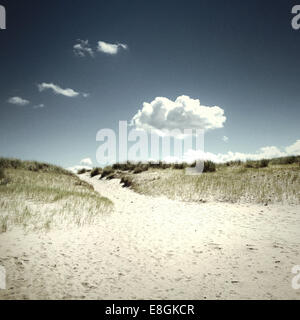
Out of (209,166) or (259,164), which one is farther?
(259,164)

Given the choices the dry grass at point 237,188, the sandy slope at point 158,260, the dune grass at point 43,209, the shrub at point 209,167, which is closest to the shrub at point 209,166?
the shrub at point 209,167

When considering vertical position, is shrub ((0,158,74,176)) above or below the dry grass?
above

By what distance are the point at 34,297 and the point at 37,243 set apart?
7.49ft

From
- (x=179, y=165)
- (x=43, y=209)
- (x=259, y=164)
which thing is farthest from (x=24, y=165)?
(x=259, y=164)

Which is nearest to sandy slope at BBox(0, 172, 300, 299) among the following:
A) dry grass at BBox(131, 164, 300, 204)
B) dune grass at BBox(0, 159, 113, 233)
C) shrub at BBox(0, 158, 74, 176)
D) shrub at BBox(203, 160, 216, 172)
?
dune grass at BBox(0, 159, 113, 233)

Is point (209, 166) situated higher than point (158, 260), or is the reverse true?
point (209, 166)

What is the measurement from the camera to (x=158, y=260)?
4766 millimetres

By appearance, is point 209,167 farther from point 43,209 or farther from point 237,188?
point 43,209

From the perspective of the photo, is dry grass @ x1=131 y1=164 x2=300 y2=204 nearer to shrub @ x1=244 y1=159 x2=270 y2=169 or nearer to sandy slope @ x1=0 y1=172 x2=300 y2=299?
sandy slope @ x1=0 y1=172 x2=300 y2=299

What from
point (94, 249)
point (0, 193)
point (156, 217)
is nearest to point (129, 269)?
point (94, 249)

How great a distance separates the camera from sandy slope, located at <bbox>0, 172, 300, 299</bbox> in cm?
356

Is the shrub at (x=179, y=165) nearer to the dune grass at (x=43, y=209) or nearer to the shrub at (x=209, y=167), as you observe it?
the shrub at (x=209, y=167)

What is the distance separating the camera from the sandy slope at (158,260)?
3564mm

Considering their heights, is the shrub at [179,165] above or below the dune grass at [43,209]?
above
